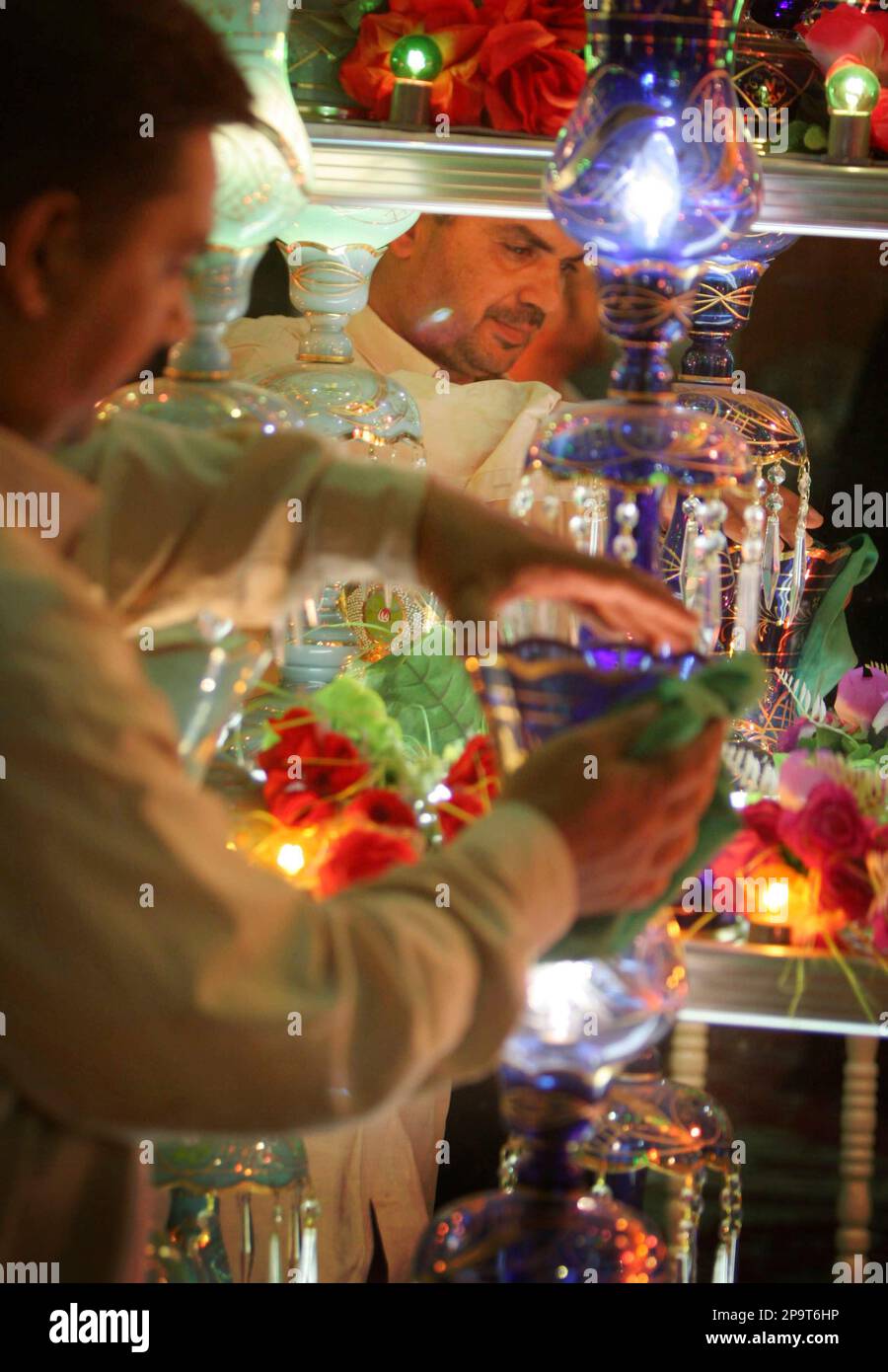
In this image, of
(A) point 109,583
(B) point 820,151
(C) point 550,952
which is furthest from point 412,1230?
(B) point 820,151

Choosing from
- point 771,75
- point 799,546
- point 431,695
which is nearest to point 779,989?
point 431,695

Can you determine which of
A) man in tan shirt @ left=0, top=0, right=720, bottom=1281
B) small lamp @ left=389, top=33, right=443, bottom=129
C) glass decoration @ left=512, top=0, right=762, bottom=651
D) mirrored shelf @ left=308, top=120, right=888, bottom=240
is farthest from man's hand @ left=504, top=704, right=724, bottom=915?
small lamp @ left=389, top=33, right=443, bottom=129

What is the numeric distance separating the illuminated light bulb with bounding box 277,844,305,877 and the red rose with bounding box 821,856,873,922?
331 mm

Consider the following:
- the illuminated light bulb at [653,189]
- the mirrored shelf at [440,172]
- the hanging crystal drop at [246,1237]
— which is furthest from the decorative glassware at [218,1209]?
the mirrored shelf at [440,172]

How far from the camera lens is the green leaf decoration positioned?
1.46 metres

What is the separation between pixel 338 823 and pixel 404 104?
0.64m

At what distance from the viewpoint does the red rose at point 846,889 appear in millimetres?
1042

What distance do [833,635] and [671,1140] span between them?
0.88m

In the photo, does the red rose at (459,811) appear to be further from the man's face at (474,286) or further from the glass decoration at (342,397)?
the man's face at (474,286)

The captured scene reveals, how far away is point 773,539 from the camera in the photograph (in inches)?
65.3

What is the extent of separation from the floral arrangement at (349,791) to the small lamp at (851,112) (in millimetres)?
607

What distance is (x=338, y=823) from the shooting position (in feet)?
3.46

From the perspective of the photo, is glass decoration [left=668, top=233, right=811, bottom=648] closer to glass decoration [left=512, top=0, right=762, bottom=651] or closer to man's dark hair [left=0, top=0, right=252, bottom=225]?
glass decoration [left=512, top=0, right=762, bottom=651]

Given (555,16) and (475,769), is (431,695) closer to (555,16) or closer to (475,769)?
(475,769)
